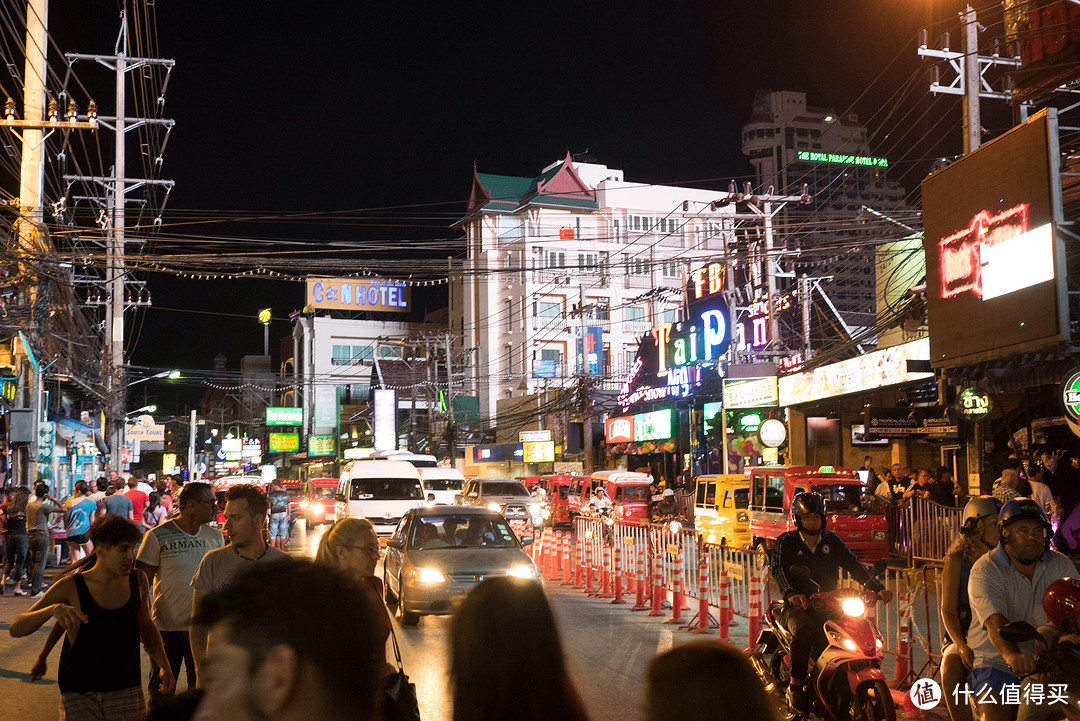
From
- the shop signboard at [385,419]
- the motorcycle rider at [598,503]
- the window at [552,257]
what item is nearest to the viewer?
the motorcycle rider at [598,503]

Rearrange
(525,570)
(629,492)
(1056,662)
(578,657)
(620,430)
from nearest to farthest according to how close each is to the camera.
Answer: (1056,662), (578,657), (525,570), (629,492), (620,430)

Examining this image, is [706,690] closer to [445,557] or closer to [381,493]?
[445,557]

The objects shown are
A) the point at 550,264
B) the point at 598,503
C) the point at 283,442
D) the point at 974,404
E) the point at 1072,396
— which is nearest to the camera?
the point at 1072,396

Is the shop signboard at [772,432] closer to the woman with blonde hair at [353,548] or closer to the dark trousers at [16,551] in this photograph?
the dark trousers at [16,551]

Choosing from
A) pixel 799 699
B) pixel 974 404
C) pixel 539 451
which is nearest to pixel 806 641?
pixel 799 699

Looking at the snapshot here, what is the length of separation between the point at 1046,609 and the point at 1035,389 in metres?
18.4

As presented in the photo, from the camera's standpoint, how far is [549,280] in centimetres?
7719

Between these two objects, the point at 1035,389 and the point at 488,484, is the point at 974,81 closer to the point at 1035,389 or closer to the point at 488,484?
the point at 1035,389

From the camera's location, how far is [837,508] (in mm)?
19359

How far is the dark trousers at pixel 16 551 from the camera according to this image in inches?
661

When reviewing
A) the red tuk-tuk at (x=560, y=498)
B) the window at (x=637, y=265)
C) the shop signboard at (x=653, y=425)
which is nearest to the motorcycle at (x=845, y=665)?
the window at (x=637, y=265)

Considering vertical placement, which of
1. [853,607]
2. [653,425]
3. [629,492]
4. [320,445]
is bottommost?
[629,492]

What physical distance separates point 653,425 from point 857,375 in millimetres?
17542

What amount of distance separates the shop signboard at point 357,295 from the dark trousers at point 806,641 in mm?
78347
